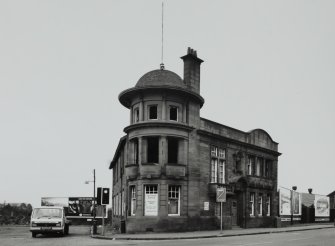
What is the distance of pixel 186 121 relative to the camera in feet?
98.9

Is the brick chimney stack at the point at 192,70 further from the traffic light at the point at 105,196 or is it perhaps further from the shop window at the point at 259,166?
the shop window at the point at 259,166

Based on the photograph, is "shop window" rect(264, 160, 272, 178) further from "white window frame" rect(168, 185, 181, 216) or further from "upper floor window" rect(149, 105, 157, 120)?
"upper floor window" rect(149, 105, 157, 120)

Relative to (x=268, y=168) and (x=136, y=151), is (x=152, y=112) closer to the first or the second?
(x=136, y=151)

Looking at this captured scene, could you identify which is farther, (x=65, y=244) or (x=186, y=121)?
(x=186, y=121)

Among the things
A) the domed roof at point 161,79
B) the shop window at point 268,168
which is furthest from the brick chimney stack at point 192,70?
the shop window at point 268,168

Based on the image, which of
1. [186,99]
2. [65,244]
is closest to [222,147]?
[186,99]

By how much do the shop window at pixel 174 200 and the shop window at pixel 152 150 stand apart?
2.09 meters

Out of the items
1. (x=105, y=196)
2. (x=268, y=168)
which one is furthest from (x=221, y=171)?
(x=105, y=196)

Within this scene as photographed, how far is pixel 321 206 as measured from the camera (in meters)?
52.3

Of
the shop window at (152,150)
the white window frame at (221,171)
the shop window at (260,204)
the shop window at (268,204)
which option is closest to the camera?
the shop window at (152,150)

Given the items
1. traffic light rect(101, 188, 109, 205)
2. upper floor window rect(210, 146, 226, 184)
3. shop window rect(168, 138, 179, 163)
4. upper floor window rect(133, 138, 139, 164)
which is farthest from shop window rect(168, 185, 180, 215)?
traffic light rect(101, 188, 109, 205)

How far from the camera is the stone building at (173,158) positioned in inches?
1113

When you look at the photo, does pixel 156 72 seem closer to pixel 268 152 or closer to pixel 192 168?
pixel 192 168

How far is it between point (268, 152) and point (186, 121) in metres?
13.1
